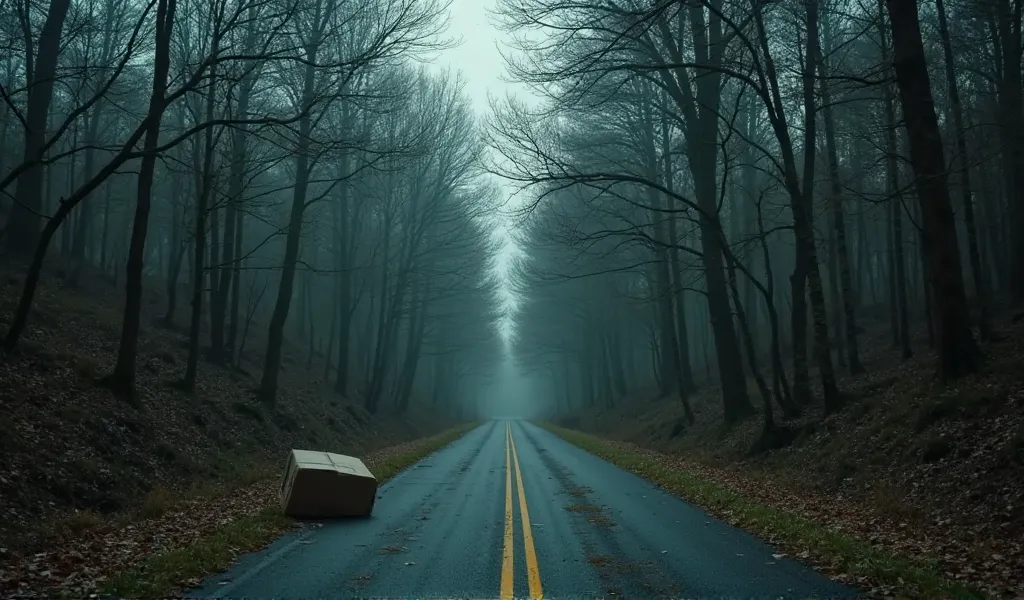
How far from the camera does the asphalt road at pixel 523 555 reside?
7141mm

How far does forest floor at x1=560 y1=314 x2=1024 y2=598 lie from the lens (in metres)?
8.79

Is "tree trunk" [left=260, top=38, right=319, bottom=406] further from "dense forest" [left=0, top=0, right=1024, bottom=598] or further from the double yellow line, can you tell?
the double yellow line

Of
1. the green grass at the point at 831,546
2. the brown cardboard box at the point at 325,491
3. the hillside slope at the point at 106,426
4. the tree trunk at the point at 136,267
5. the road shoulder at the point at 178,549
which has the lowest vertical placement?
the green grass at the point at 831,546

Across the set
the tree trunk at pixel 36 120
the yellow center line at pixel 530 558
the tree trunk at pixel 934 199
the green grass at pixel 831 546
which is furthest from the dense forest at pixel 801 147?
the tree trunk at pixel 36 120

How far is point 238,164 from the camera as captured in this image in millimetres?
23844

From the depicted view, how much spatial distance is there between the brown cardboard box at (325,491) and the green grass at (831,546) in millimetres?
5264

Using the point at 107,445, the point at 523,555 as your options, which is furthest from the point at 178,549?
the point at 107,445

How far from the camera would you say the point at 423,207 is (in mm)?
39406

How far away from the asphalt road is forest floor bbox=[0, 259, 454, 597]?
1683 millimetres

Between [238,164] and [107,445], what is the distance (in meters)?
12.3

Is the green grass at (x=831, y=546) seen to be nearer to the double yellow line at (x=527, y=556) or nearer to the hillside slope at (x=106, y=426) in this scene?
the double yellow line at (x=527, y=556)

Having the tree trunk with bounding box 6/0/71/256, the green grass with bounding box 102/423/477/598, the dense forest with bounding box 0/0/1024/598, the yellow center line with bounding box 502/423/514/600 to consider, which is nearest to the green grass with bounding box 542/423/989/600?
the dense forest with bounding box 0/0/1024/598

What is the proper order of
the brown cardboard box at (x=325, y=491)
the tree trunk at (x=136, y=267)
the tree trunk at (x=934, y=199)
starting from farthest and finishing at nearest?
the tree trunk at (x=136, y=267), the tree trunk at (x=934, y=199), the brown cardboard box at (x=325, y=491)

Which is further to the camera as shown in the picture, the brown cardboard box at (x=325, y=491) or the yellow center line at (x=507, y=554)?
the brown cardboard box at (x=325, y=491)
